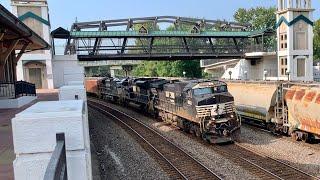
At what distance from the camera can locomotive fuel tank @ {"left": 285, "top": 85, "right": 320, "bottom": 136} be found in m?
17.2

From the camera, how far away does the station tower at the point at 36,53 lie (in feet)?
143

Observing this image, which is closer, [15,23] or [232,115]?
[15,23]

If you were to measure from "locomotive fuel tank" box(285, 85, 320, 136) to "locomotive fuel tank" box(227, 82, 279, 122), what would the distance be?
65.1 inches

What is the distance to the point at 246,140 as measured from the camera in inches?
800

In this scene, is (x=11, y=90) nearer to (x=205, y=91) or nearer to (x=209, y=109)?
(x=205, y=91)

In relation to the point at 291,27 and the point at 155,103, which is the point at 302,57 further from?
the point at 155,103

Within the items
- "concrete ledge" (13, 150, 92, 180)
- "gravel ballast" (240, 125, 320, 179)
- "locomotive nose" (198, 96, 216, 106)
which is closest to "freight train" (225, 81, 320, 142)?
"gravel ballast" (240, 125, 320, 179)

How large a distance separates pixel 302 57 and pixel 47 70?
32.0m

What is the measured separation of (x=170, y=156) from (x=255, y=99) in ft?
27.9

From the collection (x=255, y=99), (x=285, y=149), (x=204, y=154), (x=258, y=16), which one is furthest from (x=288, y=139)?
(x=258, y=16)

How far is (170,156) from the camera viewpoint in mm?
17047

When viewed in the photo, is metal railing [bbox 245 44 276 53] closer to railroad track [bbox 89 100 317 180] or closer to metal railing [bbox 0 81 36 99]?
railroad track [bbox 89 100 317 180]

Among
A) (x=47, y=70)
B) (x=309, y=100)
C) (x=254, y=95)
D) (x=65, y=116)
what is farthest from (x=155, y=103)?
(x=65, y=116)

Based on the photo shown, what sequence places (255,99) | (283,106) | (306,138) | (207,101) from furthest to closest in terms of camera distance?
1. (255,99)
2. (283,106)
3. (207,101)
4. (306,138)
